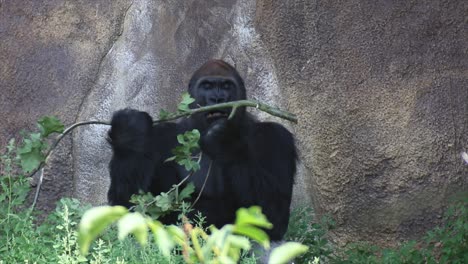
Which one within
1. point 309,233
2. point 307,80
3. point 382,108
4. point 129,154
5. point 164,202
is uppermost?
point 307,80

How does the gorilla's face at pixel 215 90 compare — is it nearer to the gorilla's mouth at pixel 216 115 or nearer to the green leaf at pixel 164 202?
the gorilla's mouth at pixel 216 115

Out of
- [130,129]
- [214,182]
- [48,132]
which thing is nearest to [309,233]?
[214,182]

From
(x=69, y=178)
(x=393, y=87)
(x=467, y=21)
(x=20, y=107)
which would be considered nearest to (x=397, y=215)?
(x=393, y=87)

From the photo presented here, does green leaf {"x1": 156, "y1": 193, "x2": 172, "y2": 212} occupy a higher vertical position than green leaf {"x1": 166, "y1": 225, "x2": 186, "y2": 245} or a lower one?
higher

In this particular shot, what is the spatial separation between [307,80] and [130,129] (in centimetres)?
132

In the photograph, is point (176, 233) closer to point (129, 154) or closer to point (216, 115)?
point (216, 115)

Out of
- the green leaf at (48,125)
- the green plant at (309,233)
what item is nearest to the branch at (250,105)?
the green leaf at (48,125)

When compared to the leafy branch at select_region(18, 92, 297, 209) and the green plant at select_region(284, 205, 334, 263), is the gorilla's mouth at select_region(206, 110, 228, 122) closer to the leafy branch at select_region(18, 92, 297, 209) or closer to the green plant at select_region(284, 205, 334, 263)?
the leafy branch at select_region(18, 92, 297, 209)

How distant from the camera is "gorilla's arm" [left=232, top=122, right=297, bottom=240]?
448 cm

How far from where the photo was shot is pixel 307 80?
5.03 metres

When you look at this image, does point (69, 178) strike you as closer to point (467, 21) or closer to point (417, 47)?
point (417, 47)

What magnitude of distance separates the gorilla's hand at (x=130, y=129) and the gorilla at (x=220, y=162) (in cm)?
1

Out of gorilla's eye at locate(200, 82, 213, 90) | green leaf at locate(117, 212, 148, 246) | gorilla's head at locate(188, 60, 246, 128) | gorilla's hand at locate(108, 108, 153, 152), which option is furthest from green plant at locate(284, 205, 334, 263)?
green leaf at locate(117, 212, 148, 246)

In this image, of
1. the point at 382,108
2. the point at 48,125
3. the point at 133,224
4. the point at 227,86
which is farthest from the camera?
the point at 382,108
